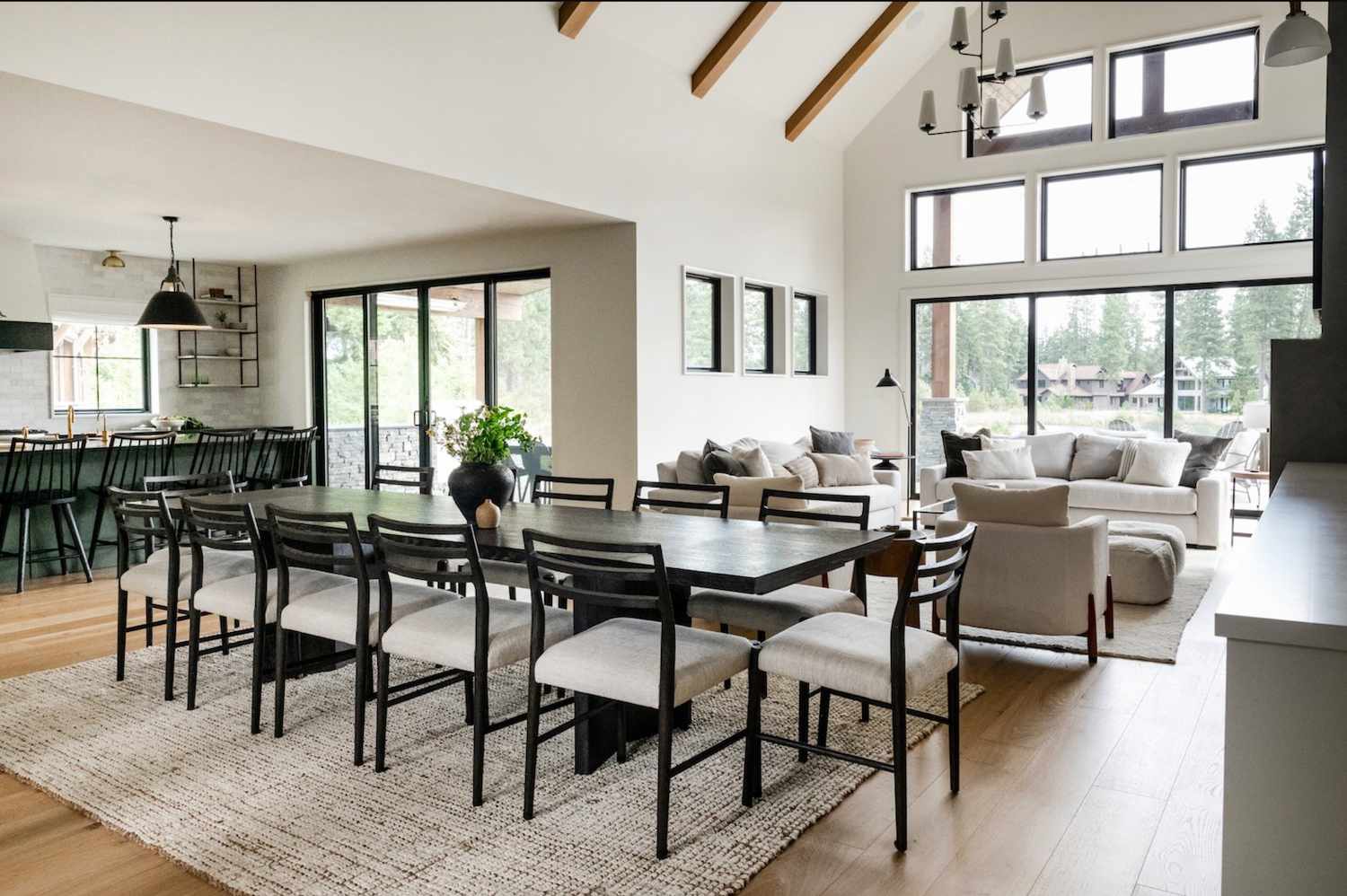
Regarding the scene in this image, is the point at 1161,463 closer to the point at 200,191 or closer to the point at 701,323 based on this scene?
the point at 701,323

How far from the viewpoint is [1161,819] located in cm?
255

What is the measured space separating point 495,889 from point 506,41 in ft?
6.90

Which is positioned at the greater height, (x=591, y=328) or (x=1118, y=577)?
(x=591, y=328)

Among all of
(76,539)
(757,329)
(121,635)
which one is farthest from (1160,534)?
(76,539)

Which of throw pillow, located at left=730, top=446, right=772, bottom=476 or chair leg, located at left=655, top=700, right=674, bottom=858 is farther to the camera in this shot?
throw pillow, located at left=730, top=446, right=772, bottom=476

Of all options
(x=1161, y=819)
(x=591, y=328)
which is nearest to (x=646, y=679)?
(x=1161, y=819)

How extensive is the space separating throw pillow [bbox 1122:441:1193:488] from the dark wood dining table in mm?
4684

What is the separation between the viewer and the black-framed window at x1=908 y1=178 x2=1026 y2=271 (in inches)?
352

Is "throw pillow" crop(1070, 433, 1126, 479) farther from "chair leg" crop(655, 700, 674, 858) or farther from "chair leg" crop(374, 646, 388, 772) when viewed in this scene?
"chair leg" crop(374, 646, 388, 772)

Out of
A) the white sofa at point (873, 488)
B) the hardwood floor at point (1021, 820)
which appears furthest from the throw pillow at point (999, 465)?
the hardwood floor at point (1021, 820)

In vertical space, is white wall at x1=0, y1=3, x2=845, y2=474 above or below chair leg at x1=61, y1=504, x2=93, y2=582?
above

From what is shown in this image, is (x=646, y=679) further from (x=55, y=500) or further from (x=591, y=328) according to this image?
(x=55, y=500)

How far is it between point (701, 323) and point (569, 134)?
2.13 metres

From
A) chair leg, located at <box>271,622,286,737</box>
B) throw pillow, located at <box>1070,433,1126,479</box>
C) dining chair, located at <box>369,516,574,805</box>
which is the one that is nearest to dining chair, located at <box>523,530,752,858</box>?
dining chair, located at <box>369,516,574,805</box>
